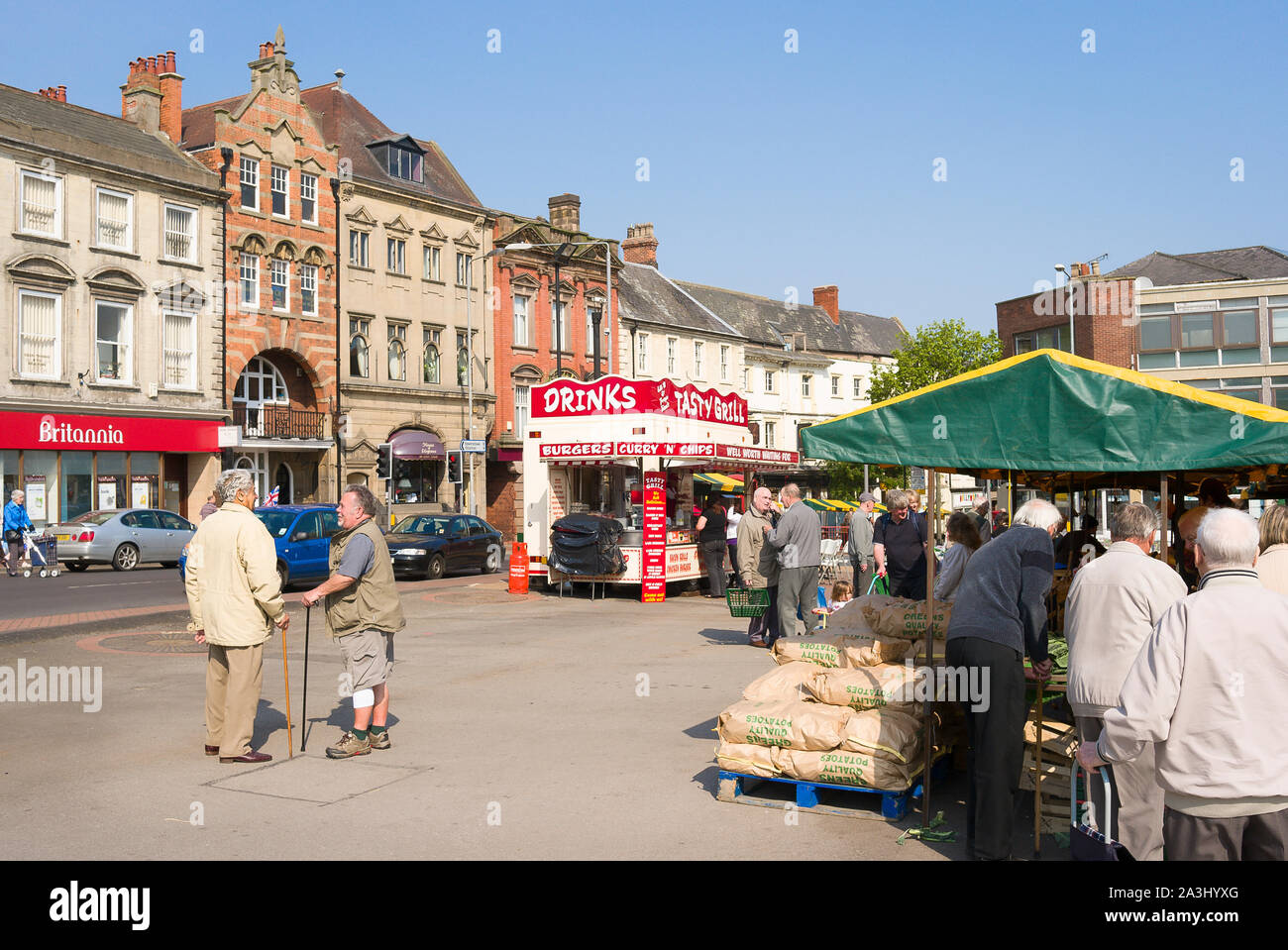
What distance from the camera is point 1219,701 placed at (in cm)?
394

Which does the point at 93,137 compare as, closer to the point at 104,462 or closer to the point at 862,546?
the point at 104,462

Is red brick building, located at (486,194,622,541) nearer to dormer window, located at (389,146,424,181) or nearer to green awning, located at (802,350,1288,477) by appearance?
dormer window, located at (389,146,424,181)

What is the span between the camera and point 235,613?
26.1ft

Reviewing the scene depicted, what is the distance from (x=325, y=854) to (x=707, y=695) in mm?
5183

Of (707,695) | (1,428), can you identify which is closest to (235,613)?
(707,695)

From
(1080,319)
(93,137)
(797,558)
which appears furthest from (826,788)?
(1080,319)

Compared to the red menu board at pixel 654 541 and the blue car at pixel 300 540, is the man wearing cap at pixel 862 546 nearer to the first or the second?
the red menu board at pixel 654 541

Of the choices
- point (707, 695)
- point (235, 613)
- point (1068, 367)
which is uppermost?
point (1068, 367)

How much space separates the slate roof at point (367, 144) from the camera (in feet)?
133

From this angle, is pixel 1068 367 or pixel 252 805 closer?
pixel 1068 367
